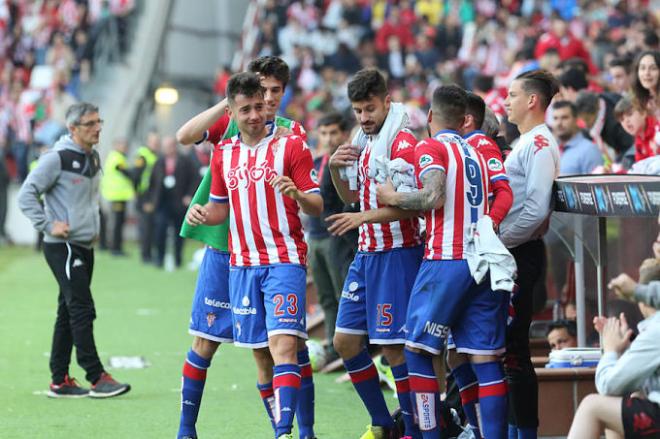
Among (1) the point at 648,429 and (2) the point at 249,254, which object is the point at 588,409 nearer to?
(1) the point at 648,429

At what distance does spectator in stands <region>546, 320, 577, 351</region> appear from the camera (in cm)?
828

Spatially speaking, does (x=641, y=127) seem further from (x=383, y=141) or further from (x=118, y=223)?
(x=118, y=223)

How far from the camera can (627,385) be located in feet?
17.4

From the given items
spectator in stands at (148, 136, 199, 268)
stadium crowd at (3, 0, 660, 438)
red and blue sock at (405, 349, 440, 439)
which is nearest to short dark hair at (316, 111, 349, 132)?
stadium crowd at (3, 0, 660, 438)

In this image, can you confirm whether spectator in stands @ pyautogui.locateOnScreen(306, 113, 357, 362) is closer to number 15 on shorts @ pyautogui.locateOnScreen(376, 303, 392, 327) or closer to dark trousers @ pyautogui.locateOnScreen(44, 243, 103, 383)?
dark trousers @ pyautogui.locateOnScreen(44, 243, 103, 383)

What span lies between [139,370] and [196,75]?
19.3 meters

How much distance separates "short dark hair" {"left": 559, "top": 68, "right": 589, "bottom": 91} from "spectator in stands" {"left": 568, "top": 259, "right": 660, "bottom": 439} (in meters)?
6.02

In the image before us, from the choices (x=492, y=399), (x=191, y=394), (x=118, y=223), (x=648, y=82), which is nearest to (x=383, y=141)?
(x=492, y=399)

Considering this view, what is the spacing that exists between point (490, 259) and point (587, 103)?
14.8ft

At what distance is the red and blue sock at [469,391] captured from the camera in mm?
6680

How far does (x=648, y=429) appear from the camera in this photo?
5281mm

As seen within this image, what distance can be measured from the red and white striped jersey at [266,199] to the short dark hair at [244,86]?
11.2 inches

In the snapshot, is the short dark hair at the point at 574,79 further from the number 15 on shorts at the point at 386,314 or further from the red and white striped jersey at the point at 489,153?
Result: the number 15 on shorts at the point at 386,314

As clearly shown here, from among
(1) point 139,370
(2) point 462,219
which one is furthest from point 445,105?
(1) point 139,370
